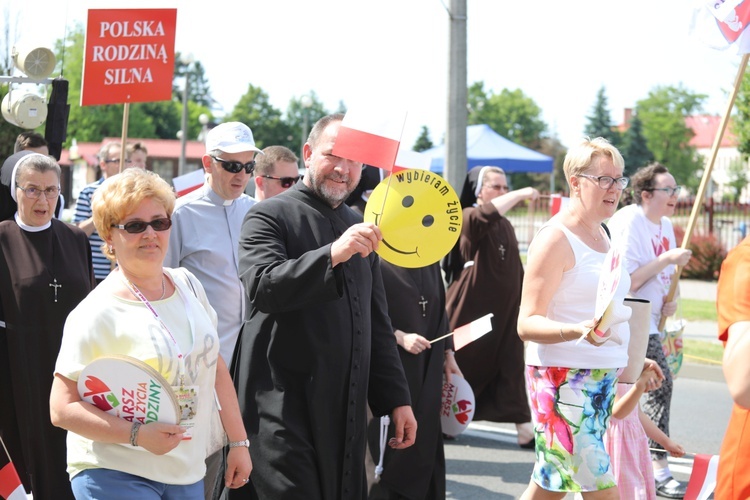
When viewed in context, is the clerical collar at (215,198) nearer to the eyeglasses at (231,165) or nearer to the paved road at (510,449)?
the eyeglasses at (231,165)

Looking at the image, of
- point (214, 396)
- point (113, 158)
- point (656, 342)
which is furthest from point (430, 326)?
point (113, 158)

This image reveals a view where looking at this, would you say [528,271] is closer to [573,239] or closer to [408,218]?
[573,239]

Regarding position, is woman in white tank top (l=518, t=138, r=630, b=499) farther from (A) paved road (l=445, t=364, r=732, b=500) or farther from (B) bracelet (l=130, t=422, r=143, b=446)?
(A) paved road (l=445, t=364, r=732, b=500)

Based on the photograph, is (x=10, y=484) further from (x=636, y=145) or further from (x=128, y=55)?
(x=636, y=145)

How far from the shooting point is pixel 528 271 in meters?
3.88

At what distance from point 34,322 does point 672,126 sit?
89.5 metres

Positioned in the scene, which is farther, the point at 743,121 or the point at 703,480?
the point at 743,121

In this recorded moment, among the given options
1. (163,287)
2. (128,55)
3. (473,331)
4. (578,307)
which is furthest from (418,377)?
(128,55)

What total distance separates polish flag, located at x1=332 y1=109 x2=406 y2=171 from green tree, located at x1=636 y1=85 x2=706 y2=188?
8910cm

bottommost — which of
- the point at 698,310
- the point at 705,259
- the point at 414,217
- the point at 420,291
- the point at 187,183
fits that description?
the point at 698,310

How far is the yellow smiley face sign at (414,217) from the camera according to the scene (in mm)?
3375

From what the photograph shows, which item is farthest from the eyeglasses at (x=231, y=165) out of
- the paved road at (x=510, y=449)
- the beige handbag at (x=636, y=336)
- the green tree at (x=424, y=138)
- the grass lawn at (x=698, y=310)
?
the green tree at (x=424, y=138)

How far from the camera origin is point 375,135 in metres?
3.38

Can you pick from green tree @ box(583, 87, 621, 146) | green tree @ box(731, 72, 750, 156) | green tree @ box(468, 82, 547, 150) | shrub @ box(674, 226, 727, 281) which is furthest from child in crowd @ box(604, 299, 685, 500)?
green tree @ box(468, 82, 547, 150)
